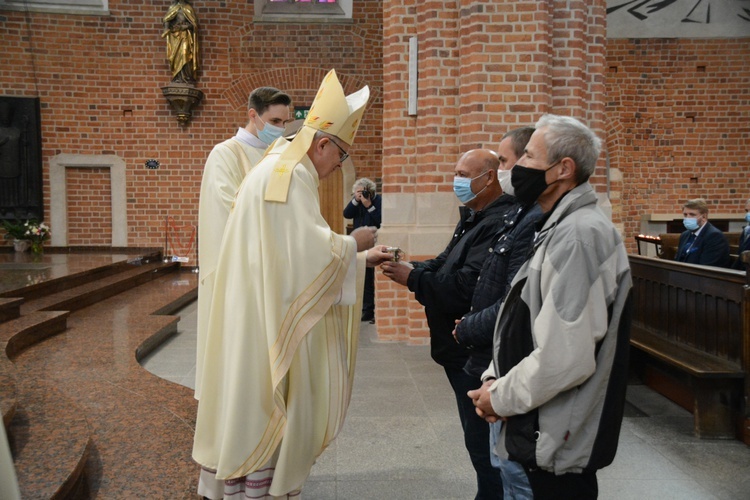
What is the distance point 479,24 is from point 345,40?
653cm

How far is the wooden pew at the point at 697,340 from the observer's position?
12.3ft

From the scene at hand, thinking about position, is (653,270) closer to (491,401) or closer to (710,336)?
(710,336)

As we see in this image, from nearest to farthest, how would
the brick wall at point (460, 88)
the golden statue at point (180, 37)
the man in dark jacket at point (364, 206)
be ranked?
the brick wall at point (460, 88) < the man in dark jacket at point (364, 206) < the golden statue at point (180, 37)

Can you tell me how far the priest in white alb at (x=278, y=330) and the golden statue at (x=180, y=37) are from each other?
9.78m

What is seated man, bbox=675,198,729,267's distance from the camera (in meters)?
6.12

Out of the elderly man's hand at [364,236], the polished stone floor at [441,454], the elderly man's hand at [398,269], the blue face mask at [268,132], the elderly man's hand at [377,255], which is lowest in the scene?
the polished stone floor at [441,454]

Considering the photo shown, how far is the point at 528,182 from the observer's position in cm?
182

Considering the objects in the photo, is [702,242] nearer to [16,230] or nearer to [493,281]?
[493,281]

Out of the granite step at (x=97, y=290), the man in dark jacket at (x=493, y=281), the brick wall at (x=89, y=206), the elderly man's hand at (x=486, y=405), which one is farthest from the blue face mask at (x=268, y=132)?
the brick wall at (x=89, y=206)

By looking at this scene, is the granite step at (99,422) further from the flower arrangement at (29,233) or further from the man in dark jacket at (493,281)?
the flower arrangement at (29,233)

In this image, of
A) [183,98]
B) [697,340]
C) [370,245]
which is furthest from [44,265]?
[697,340]

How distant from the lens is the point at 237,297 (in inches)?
87.1

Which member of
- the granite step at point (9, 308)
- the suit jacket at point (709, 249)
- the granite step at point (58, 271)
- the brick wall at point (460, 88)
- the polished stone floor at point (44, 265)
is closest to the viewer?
the granite step at point (9, 308)

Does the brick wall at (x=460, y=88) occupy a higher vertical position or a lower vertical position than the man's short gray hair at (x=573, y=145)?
higher
